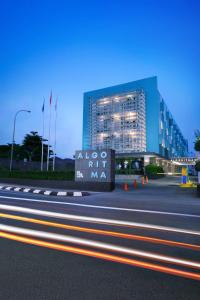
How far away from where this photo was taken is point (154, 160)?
5419 cm

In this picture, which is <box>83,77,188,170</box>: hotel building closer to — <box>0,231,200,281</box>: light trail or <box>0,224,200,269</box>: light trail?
<box>0,224,200,269</box>: light trail

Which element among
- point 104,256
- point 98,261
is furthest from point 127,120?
point 98,261

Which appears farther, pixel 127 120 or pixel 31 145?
pixel 31 145

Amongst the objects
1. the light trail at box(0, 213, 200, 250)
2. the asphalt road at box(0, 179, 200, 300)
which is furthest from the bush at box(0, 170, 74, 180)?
the asphalt road at box(0, 179, 200, 300)

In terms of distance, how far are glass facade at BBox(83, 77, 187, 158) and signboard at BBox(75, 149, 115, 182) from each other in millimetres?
37320

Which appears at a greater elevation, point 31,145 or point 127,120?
point 127,120

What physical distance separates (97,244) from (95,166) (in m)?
14.0

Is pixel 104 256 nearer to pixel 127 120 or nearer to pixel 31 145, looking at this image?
pixel 127 120

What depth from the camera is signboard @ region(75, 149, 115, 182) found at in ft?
59.1

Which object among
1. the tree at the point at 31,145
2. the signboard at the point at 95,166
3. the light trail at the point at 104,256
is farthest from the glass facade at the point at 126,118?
the light trail at the point at 104,256

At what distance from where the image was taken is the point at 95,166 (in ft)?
60.3

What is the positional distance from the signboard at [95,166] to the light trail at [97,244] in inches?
493

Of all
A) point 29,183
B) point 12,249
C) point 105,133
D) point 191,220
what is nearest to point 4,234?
point 12,249

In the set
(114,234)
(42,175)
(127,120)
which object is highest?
A: (127,120)
